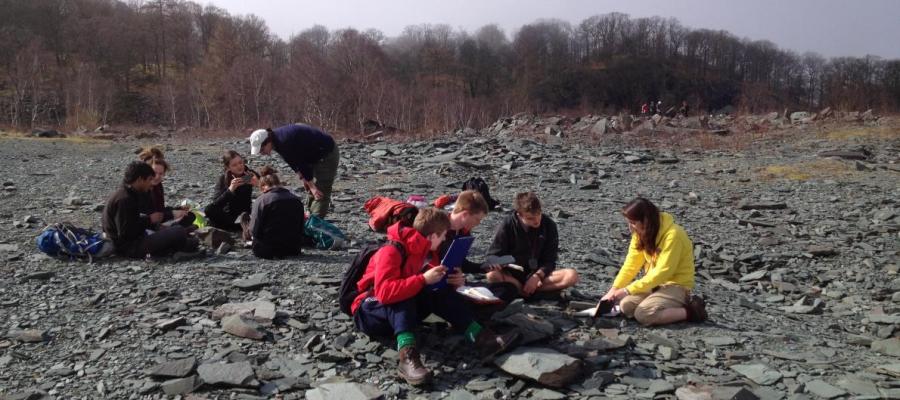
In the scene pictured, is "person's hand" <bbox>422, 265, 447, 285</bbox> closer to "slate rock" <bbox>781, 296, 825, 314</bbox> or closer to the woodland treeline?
"slate rock" <bbox>781, 296, 825, 314</bbox>

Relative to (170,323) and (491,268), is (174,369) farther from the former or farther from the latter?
(491,268)

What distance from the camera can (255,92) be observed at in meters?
44.1

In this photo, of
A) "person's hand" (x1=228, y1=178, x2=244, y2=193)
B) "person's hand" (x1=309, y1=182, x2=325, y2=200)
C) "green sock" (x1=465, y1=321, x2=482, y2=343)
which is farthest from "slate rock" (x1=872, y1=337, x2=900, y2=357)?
"person's hand" (x1=228, y1=178, x2=244, y2=193)

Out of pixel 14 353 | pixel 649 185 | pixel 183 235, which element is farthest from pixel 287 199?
pixel 649 185

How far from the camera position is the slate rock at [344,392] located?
3754 mm

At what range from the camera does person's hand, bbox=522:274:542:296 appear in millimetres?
5473

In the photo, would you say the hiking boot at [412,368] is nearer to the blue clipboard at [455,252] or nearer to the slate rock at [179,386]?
the blue clipboard at [455,252]

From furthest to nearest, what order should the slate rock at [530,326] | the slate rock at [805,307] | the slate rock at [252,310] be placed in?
the slate rock at [805,307], the slate rock at [252,310], the slate rock at [530,326]

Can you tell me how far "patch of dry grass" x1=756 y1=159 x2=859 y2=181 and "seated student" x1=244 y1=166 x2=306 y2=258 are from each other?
1266 centimetres

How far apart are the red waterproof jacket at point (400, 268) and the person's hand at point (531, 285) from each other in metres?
1.41

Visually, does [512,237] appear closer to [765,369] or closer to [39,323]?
[765,369]

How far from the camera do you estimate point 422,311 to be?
14.6 feet

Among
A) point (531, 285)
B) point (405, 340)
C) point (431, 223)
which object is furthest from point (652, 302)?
point (405, 340)

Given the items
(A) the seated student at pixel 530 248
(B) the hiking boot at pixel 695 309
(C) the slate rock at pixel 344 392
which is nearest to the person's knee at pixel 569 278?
(A) the seated student at pixel 530 248
